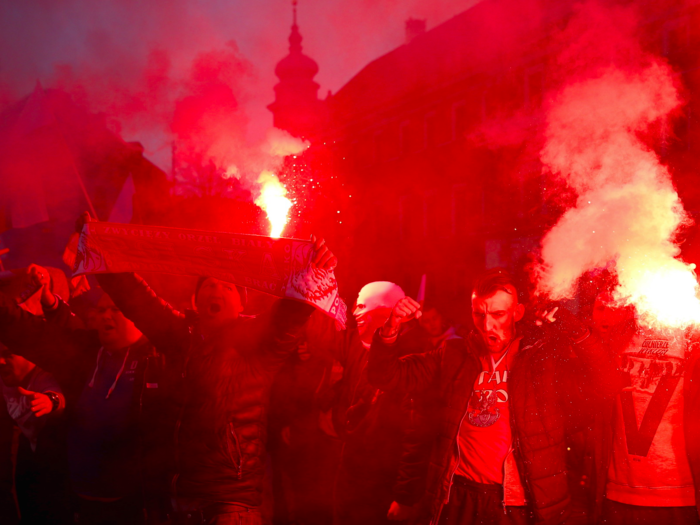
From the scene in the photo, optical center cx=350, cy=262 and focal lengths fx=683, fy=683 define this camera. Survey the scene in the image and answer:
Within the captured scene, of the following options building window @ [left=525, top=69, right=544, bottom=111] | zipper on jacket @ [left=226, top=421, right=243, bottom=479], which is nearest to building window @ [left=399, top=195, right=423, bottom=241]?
building window @ [left=525, top=69, right=544, bottom=111]

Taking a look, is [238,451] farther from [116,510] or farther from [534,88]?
[534,88]

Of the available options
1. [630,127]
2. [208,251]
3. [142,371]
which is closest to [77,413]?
[142,371]

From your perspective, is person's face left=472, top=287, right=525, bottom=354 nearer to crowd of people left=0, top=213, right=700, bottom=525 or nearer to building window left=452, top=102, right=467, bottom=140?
crowd of people left=0, top=213, right=700, bottom=525

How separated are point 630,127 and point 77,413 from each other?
5204 mm

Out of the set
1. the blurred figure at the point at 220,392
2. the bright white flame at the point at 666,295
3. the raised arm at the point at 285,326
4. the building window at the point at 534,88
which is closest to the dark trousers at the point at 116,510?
the blurred figure at the point at 220,392

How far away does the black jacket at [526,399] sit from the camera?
11.6 feet

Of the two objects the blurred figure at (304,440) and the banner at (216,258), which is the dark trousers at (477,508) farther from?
the blurred figure at (304,440)

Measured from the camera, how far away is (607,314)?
428 centimetres

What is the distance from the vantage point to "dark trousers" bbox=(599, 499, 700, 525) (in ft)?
12.1

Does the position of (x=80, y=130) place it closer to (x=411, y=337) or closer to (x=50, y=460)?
(x=50, y=460)

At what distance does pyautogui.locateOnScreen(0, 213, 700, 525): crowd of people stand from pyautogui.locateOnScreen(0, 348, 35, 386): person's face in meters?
0.56

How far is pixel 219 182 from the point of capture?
27.2 feet

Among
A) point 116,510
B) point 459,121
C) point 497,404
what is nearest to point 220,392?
point 116,510

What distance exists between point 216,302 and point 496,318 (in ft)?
5.48
